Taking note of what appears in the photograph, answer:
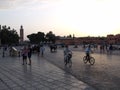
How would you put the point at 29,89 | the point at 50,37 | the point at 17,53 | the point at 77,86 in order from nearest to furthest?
the point at 29,89, the point at 77,86, the point at 17,53, the point at 50,37

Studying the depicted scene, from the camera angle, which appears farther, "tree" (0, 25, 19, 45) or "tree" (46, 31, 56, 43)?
"tree" (46, 31, 56, 43)

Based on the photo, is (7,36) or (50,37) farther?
(50,37)

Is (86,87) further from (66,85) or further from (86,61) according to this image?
(86,61)

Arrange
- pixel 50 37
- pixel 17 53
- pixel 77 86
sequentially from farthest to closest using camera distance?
pixel 50 37
pixel 17 53
pixel 77 86

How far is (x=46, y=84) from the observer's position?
9.83m

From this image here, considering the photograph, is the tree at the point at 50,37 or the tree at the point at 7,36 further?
the tree at the point at 50,37

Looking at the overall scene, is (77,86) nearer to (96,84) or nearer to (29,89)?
(96,84)

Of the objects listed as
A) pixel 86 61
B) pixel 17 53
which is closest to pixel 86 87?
pixel 86 61

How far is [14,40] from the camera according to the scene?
100250 millimetres

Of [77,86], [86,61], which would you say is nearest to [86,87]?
[77,86]

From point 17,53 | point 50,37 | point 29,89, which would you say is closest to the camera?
point 29,89

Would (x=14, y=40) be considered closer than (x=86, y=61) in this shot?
No

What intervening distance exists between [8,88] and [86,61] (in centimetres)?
1176

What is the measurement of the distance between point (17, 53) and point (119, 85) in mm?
25914
